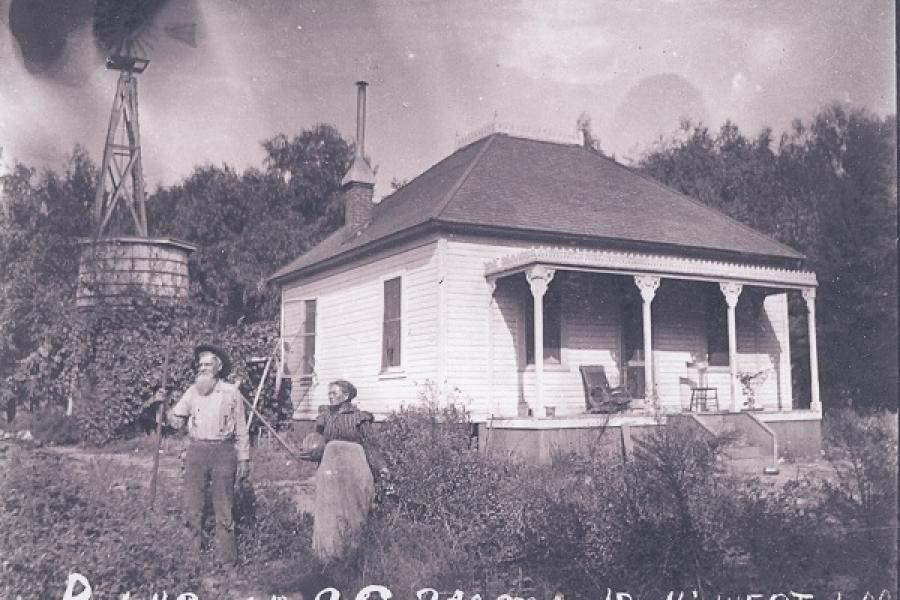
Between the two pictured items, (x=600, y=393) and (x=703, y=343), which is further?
(x=703, y=343)

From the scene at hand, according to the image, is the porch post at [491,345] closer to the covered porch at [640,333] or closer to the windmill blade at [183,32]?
the covered porch at [640,333]

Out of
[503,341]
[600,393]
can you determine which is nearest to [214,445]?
[503,341]

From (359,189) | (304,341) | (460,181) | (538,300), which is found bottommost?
(304,341)

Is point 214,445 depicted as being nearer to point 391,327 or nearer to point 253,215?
point 391,327

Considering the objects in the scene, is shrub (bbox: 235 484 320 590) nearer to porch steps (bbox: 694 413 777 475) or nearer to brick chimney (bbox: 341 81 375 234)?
porch steps (bbox: 694 413 777 475)

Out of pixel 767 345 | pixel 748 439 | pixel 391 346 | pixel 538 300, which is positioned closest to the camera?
Result: pixel 538 300

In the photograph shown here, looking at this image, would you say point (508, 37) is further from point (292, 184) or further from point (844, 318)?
point (292, 184)

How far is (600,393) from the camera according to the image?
48.5ft

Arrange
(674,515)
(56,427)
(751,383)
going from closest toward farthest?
(674,515), (56,427), (751,383)

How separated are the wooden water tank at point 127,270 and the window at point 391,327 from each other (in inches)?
198

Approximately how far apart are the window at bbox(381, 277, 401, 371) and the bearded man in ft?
28.4

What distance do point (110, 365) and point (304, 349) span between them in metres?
4.77

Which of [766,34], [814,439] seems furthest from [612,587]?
[814,439]

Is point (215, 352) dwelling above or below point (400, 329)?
below
